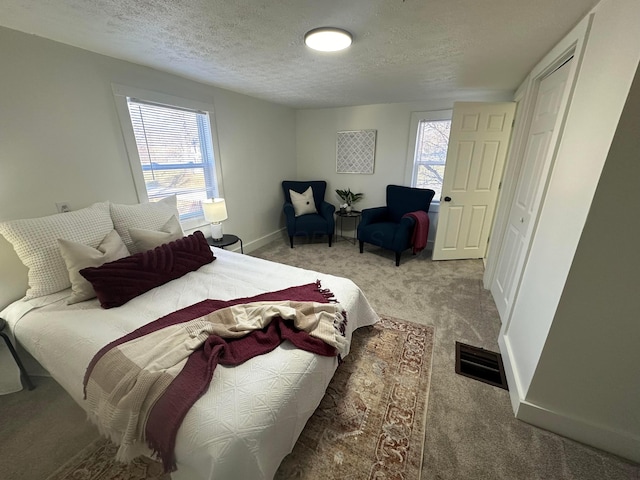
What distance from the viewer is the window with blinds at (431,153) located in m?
3.56

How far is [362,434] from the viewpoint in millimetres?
1309

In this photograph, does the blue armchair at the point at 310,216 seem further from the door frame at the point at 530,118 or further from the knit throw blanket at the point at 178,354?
the knit throw blanket at the point at 178,354

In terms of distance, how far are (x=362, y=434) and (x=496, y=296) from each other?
6.37ft

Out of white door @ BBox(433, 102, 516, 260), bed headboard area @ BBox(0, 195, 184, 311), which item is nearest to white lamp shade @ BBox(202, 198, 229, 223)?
bed headboard area @ BBox(0, 195, 184, 311)

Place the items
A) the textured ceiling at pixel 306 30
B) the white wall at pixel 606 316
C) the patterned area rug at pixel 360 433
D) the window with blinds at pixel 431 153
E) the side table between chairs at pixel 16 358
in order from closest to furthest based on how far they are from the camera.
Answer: the white wall at pixel 606 316
the patterned area rug at pixel 360 433
the textured ceiling at pixel 306 30
the side table between chairs at pixel 16 358
the window with blinds at pixel 431 153

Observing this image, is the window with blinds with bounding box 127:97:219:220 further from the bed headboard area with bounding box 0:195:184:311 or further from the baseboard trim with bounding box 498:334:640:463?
the baseboard trim with bounding box 498:334:640:463

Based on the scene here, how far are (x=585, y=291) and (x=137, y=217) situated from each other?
9.18ft

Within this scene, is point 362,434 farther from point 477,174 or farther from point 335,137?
point 335,137

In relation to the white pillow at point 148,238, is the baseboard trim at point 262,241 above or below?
below

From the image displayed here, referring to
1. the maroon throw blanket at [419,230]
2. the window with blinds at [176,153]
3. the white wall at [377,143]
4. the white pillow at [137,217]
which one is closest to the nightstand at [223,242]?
the window with blinds at [176,153]

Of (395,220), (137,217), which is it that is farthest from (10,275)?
(395,220)

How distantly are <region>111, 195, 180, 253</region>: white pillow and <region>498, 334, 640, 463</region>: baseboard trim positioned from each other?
2.65 metres

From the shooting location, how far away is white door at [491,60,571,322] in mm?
1666

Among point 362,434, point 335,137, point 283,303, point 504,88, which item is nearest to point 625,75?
point 283,303
